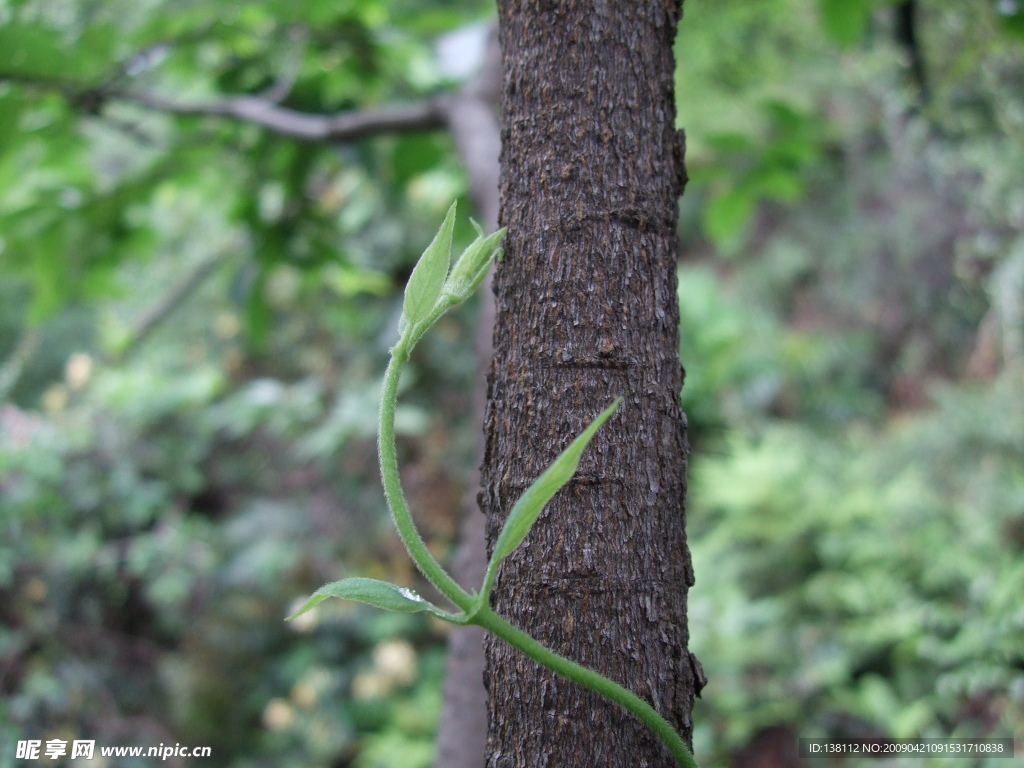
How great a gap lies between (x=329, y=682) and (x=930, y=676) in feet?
5.22

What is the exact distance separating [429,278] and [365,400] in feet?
5.62

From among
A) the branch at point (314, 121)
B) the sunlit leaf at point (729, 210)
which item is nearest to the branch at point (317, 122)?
the branch at point (314, 121)

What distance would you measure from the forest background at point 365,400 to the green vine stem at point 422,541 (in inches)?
25.6

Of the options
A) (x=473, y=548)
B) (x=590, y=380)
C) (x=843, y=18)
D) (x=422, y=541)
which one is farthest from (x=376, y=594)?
(x=843, y=18)

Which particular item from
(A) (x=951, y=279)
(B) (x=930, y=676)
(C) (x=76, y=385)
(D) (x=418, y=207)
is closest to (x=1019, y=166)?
(A) (x=951, y=279)

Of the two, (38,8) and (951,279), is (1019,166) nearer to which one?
(951,279)

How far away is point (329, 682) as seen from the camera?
2.25m

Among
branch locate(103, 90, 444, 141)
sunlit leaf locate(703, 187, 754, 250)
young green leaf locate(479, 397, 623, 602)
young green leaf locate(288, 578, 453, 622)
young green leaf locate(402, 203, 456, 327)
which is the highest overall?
branch locate(103, 90, 444, 141)

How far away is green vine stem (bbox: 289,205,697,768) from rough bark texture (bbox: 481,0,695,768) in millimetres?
16

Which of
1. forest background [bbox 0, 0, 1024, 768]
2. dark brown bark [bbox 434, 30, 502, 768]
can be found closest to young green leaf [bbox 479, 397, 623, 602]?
dark brown bark [bbox 434, 30, 502, 768]

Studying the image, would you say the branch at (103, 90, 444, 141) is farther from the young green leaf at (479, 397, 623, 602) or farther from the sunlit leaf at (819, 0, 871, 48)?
the young green leaf at (479, 397, 623, 602)

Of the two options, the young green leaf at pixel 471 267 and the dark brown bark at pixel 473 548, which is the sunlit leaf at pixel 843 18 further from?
the young green leaf at pixel 471 267

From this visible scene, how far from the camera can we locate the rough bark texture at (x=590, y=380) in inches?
12.7

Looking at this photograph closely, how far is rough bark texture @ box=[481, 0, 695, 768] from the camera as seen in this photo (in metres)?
0.32
